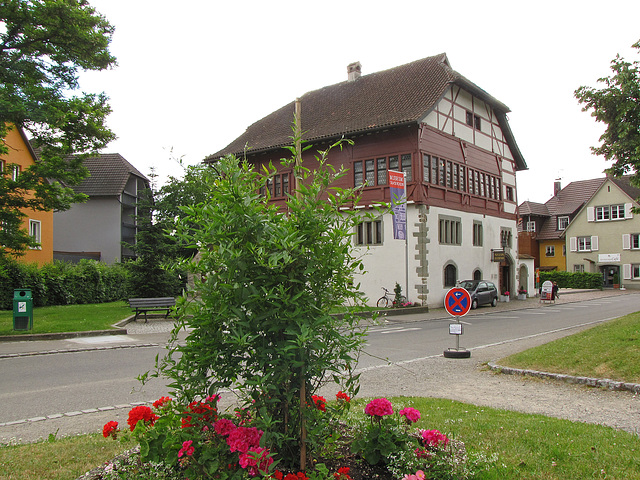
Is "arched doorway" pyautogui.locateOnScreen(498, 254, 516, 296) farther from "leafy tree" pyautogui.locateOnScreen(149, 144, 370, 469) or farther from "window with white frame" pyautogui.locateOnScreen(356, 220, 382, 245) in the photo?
"leafy tree" pyautogui.locateOnScreen(149, 144, 370, 469)

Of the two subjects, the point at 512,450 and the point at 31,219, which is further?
the point at 31,219

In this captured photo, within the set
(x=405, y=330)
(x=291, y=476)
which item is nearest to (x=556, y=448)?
(x=291, y=476)

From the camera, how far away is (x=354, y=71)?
114ft

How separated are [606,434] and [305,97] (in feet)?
108

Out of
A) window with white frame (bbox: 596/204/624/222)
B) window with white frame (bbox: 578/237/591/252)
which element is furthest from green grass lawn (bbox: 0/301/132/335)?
window with white frame (bbox: 596/204/624/222)

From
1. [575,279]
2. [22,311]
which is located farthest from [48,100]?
[575,279]

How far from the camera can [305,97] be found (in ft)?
117

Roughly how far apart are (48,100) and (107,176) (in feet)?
104

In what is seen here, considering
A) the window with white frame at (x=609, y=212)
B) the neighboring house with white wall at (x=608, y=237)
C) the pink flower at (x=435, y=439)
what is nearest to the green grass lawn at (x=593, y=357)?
the pink flower at (x=435, y=439)

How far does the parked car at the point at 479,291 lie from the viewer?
2828 cm

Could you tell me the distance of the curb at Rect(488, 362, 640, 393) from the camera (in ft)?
25.5

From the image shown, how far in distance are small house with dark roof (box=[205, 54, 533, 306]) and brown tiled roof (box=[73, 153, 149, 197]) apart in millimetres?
12878

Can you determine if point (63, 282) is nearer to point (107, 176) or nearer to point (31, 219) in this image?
point (31, 219)

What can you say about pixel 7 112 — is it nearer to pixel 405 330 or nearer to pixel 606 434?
pixel 405 330
